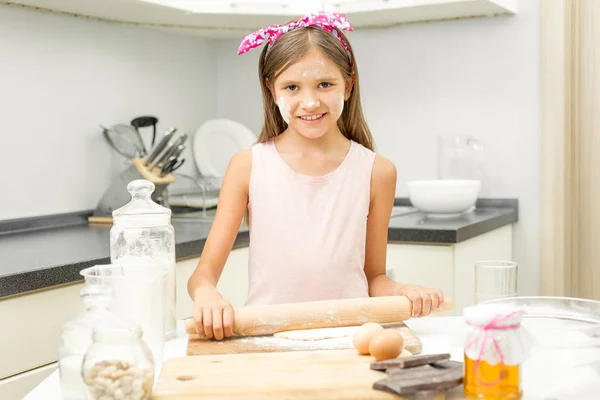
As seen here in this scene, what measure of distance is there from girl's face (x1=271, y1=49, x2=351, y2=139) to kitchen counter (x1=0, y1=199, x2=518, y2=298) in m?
0.59

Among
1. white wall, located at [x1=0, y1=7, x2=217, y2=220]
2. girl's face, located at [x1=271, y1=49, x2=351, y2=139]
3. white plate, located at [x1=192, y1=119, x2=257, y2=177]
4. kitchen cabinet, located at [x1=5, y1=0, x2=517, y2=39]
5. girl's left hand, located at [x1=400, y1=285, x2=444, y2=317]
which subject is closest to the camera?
girl's left hand, located at [x1=400, y1=285, x2=444, y2=317]

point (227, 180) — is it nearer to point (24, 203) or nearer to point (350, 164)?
point (350, 164)

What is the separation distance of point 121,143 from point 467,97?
1.25 m

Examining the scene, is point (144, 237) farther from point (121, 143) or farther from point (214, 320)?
point (121, 143)

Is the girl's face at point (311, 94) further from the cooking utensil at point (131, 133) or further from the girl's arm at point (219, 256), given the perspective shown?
the cooking utensil at point (131, 133)

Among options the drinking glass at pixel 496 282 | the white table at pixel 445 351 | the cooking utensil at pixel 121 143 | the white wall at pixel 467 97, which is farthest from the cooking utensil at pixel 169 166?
the drinking glass at pixel 496 282

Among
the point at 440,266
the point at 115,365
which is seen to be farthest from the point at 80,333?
the point at 440,266

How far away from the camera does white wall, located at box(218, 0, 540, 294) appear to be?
8.98ft

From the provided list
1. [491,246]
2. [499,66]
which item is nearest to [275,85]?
[491,246]

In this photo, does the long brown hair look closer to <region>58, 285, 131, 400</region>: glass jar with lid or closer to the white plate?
<region>58, 285, 131, 400</region>: glass jar with lid

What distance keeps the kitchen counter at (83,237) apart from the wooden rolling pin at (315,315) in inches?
23.8

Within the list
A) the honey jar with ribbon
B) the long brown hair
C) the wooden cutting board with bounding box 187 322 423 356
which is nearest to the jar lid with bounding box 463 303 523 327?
the honey jar with ribbon

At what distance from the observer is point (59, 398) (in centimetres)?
85

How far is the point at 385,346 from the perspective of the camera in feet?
2.92
